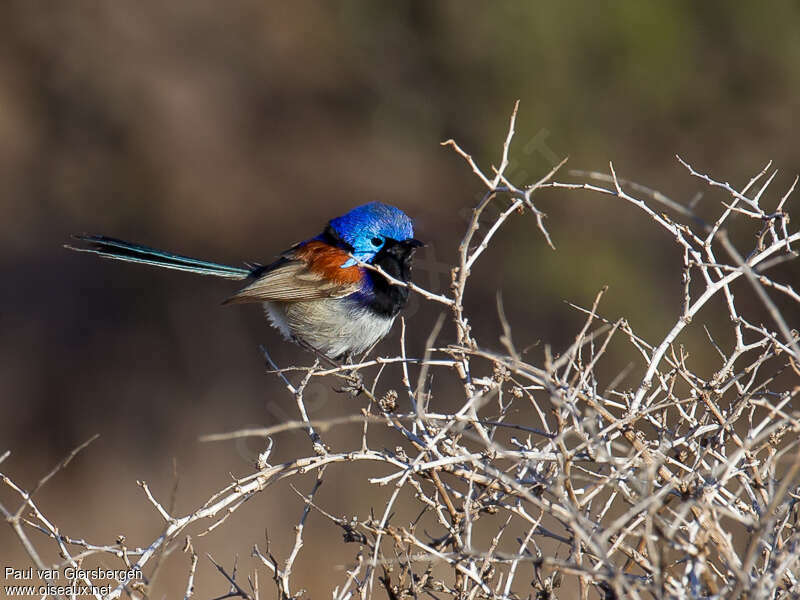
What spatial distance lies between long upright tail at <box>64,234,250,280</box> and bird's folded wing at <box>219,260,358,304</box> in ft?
1.19

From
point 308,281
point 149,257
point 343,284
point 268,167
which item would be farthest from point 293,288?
point 268,167

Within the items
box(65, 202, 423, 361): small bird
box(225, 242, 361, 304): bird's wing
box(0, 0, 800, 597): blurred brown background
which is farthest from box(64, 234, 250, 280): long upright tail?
box(0, 0, 800, 597): blurred brown background

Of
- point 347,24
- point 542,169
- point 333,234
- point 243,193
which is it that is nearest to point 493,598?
point 333,234

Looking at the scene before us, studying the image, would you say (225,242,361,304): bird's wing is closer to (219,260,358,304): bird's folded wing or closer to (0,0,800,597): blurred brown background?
(219,260,358,304): bird's folded wing

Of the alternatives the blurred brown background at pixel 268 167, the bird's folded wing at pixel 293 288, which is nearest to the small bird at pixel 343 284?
the bird's folded wing at pixel 293 288

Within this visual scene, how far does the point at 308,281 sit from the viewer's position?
14.3 feet

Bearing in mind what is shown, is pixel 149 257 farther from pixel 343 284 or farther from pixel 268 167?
pixel 268 167

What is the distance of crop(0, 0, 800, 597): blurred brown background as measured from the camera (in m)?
7.11

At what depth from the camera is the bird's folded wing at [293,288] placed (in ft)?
14.1

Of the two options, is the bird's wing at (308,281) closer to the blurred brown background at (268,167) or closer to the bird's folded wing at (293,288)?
the bird's folded wing at (293,288)

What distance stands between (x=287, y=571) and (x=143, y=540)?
4.45 m

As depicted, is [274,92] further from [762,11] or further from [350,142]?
[762,11]

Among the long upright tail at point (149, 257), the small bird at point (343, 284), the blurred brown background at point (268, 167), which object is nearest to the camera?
the small bird at point (343, 284)

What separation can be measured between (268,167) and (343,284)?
17.5 feet
